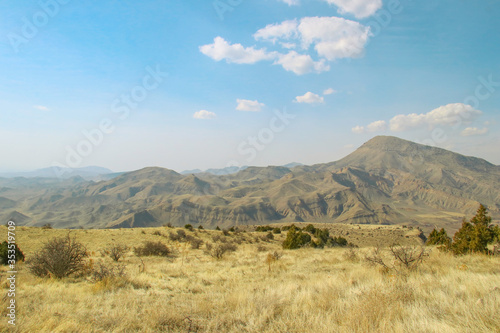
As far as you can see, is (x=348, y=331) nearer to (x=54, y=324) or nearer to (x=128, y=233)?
(x=54, y=324)

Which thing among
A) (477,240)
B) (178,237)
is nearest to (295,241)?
(178,237)

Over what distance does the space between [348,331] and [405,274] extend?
4794 millimetres

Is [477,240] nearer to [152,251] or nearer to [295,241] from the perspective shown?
[295,241]

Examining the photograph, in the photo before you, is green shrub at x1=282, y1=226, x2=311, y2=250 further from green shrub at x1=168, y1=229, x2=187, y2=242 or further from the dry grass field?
the dry grass field

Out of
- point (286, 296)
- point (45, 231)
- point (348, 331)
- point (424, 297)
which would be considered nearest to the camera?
point (348, 331)

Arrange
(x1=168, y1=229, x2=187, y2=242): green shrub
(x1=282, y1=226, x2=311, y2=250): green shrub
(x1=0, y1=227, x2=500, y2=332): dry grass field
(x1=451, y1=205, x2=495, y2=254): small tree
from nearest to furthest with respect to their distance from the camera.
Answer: (x1=0, y1=227, x2=500, y2=332): dry grass field < (x1=451, y1=205, x2=495, y2=254): small tree < (x1=282, y1=226, x2=311, y2=250): green shrub < (x1=168, y1=229, x2=187, y2=242): green shrub

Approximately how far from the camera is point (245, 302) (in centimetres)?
539

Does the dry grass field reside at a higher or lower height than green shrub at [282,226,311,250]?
higher

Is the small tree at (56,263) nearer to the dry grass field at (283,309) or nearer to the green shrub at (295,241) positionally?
the dry grass field at (283,309)

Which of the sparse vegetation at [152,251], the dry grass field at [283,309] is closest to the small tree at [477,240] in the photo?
the dry grass field at [283,309]

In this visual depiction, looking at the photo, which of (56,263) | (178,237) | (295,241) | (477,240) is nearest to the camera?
(56,263)

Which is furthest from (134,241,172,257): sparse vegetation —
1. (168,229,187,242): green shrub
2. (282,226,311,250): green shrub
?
(282,226,311,250): green shrub

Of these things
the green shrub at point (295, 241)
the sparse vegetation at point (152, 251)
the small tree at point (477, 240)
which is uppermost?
the small tree at point (477, 240)

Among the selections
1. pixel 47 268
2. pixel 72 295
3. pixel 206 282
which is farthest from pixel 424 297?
pixel 47 268
